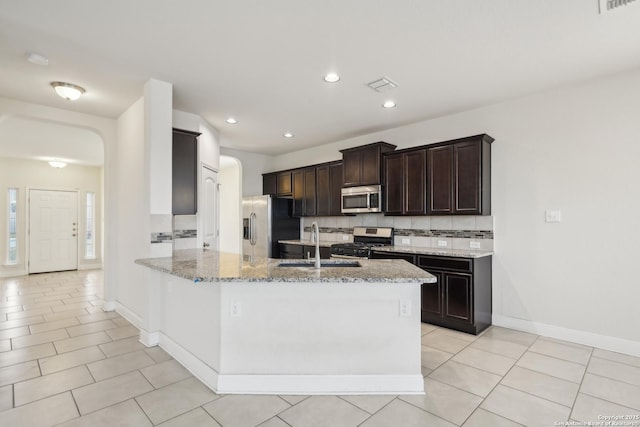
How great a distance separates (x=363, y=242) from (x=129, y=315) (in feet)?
11.0

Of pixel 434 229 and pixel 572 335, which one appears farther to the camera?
pixel 434 229

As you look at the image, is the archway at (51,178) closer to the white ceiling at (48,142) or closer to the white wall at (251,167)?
the white ceiling at (48,142)

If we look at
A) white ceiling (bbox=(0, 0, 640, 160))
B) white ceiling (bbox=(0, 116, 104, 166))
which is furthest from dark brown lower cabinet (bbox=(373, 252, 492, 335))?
white ceiling (bbox=(0, 116, 104, 166))

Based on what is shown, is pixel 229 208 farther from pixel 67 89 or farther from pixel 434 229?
pixel 434 229

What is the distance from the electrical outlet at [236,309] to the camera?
2.38 meters

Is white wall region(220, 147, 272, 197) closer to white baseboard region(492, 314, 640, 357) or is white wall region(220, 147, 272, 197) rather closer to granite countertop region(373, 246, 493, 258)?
→ granite countertop region(373, 246, 493, 258)

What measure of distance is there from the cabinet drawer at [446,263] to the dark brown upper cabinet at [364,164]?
1349mm

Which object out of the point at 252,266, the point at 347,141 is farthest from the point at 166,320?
the point at 347,141

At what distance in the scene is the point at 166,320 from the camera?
3168 millimetres

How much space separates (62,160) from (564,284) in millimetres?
9579

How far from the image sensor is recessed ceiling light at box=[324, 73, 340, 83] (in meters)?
3.16

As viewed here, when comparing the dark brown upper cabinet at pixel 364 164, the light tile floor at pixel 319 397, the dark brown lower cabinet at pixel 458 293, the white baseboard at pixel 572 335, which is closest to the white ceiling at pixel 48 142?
the light tile floor at pixel 319 397

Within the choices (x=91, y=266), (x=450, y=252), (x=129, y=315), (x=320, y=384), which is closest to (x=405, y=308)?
(x=320, y=384)

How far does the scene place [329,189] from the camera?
18.5 feet
